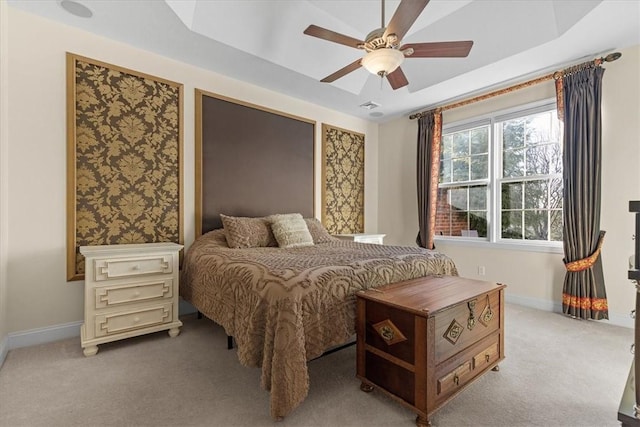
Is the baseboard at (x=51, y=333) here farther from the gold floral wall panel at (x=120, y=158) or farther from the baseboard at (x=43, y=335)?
the gold floral wall panel at (x=120, y=158)

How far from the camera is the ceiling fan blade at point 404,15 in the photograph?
173 centimetres

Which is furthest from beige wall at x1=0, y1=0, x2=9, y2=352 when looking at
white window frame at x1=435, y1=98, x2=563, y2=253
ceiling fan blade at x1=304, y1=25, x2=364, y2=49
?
white window frame at x1=435, y1=98, x2=563, y2=253

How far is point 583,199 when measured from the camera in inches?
118

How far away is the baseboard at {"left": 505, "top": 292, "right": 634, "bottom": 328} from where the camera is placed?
110 inches

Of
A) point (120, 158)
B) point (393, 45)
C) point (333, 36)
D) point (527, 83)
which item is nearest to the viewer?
point (393, 45)

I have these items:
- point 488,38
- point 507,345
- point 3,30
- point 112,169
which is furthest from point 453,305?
point 3,30

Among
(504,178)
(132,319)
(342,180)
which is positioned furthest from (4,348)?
(504,178)

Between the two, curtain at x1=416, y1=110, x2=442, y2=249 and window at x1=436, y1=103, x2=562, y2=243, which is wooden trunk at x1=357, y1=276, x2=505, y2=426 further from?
curtain at x1=416, y1=110, x2=442, y2=249

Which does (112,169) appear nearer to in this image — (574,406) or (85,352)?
(85,352)

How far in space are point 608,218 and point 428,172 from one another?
2.02m

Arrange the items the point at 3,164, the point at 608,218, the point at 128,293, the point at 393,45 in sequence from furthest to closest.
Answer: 1. the point at 608,218
2. the point at 128,293
3. the point at 3,164
4. the point at 393,45

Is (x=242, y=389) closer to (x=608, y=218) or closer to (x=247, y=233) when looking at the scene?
(x=247, y=233)

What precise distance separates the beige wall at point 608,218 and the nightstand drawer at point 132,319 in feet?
12.0

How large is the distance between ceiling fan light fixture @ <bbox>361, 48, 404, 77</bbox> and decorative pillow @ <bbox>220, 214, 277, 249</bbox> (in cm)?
189
